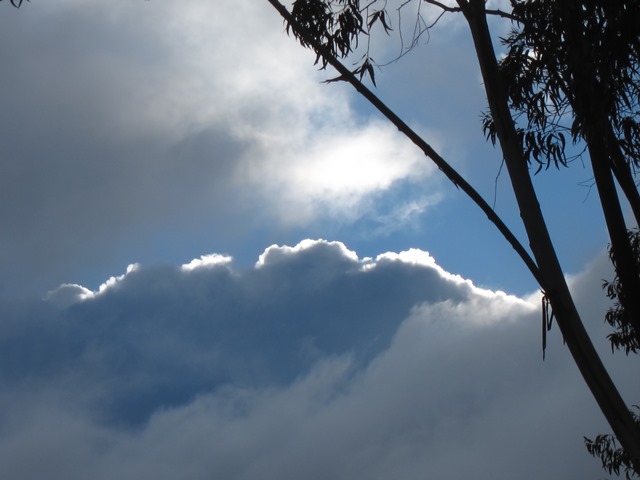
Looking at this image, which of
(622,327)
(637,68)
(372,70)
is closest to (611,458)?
(622,327)

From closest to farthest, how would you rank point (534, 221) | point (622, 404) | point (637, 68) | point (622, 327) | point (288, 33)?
point (622, 404) < point (534, 221) < point (637, 68) < point (288, 33) < point (622, 327)

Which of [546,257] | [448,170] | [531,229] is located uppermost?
[448,170]

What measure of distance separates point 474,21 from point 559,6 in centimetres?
67

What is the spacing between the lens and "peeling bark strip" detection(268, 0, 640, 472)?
157 inches

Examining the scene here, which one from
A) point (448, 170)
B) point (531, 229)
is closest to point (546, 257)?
Result: point (531, 229)

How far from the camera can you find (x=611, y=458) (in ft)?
28.7

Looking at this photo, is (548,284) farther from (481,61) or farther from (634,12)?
(634,12)

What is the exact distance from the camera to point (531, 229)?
4316mm

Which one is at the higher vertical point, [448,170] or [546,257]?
[448,170]

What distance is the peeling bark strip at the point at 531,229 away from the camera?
3990 millimetres

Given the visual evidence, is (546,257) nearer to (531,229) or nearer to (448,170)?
(531,229)

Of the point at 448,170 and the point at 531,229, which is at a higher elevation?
the point at 448,170

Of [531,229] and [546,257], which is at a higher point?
[531,229]

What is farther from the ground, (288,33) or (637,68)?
(288,33)
